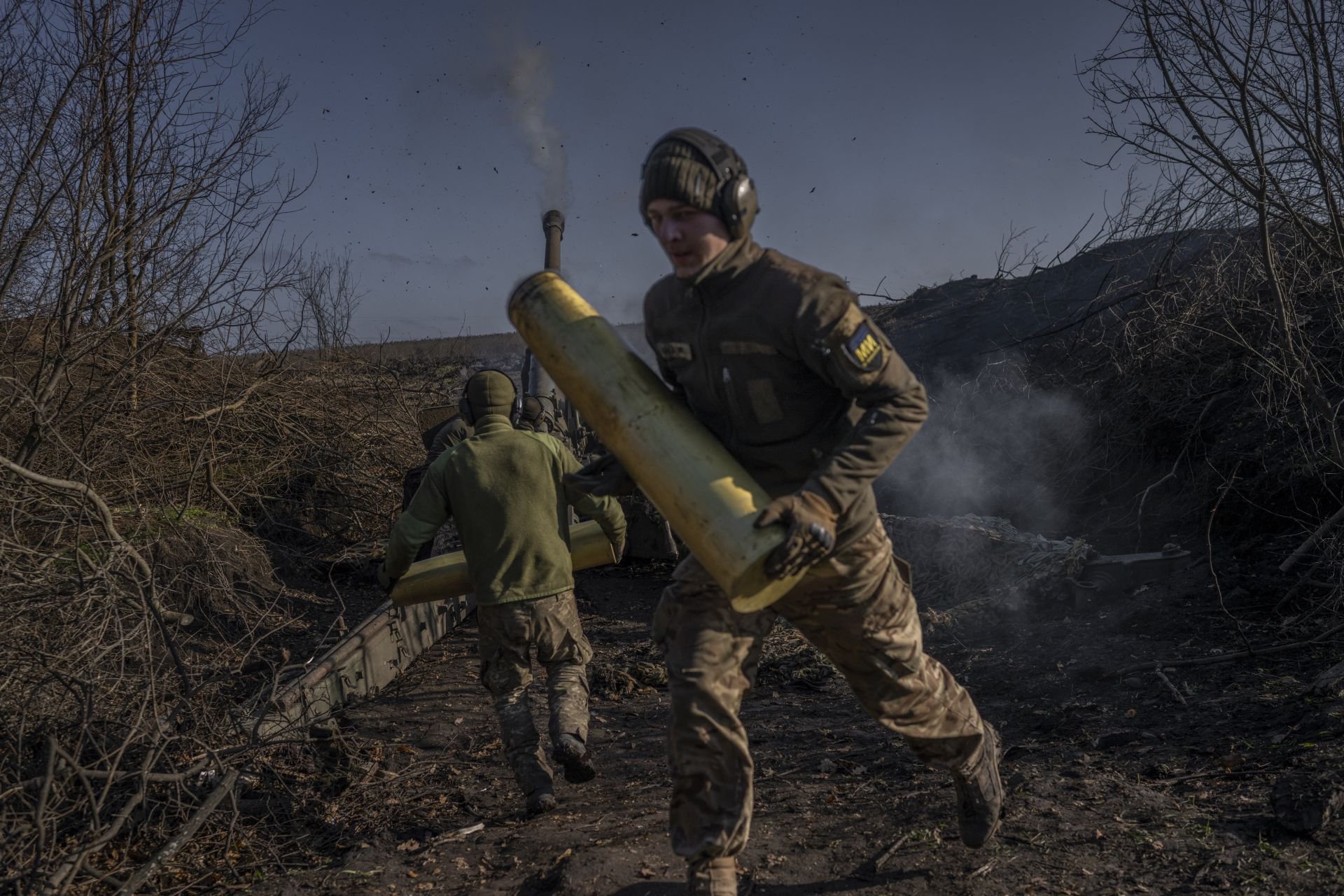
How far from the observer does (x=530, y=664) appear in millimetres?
4230

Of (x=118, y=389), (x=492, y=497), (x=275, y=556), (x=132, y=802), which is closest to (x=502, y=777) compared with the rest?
(x=492, y=497)

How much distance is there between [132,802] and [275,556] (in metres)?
6.64

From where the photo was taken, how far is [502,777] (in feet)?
14.9

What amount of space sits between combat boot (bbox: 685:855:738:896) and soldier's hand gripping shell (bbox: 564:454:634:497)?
1.02 metres

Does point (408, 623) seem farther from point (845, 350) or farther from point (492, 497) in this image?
point (845, 350)

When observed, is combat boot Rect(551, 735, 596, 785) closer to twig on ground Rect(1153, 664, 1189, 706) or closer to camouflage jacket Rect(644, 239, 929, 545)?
camouflage jacket Rect(644, 239, 929, 545)

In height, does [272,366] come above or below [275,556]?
above

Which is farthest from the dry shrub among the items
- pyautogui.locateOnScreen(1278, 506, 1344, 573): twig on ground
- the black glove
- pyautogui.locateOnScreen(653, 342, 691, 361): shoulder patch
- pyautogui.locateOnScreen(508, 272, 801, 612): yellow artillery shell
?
pyautogui.locateOnScreen(1278, 506, 1344, 573): twig on ground

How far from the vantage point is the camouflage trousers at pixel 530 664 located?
407 cm

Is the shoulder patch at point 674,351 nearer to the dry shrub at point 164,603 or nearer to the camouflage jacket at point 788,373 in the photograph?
the camouflage jacket at point 788,373

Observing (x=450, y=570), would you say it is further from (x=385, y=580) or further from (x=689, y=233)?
(x=689, y=233)

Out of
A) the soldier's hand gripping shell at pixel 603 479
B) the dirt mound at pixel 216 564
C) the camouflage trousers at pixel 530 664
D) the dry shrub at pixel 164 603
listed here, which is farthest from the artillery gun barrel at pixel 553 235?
the soldier's hand gripping shell at pixel 603 479

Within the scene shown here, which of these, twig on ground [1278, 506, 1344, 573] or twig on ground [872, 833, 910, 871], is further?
twig on ground [1278, 506, 1344, 573]

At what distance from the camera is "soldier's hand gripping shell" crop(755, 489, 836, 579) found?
2.32 meters
